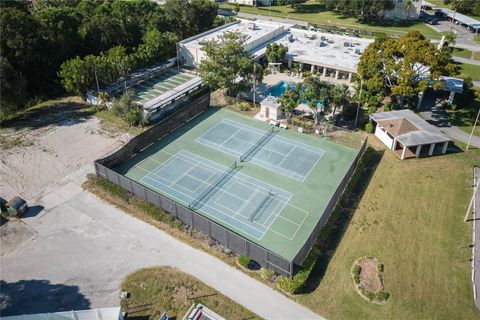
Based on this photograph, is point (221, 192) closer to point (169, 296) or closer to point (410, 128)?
point (169, 296)

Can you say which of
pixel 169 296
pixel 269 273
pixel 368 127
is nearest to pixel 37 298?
pixel 169 296

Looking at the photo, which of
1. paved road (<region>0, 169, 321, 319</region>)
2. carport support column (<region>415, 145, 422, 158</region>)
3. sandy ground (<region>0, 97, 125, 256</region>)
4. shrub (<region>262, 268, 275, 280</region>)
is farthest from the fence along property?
carport support column (<region>415, 145, 422, 158</region>)

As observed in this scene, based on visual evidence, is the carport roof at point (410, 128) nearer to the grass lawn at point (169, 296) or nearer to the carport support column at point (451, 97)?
the carport support column at point (451, 97)

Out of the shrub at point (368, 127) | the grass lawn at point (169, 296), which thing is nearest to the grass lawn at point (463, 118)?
the shrub at point (368, 127)

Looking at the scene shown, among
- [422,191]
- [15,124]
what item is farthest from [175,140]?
[422,191]

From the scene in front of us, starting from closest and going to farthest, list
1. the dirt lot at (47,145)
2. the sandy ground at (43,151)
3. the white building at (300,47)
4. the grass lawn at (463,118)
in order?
the sandy ground at (43,151)
the dirt lot at (47,145)
the grass lawn at (463,118)
the white building at (300,47)

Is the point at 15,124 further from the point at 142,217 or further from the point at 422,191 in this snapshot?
the point at 422,191
